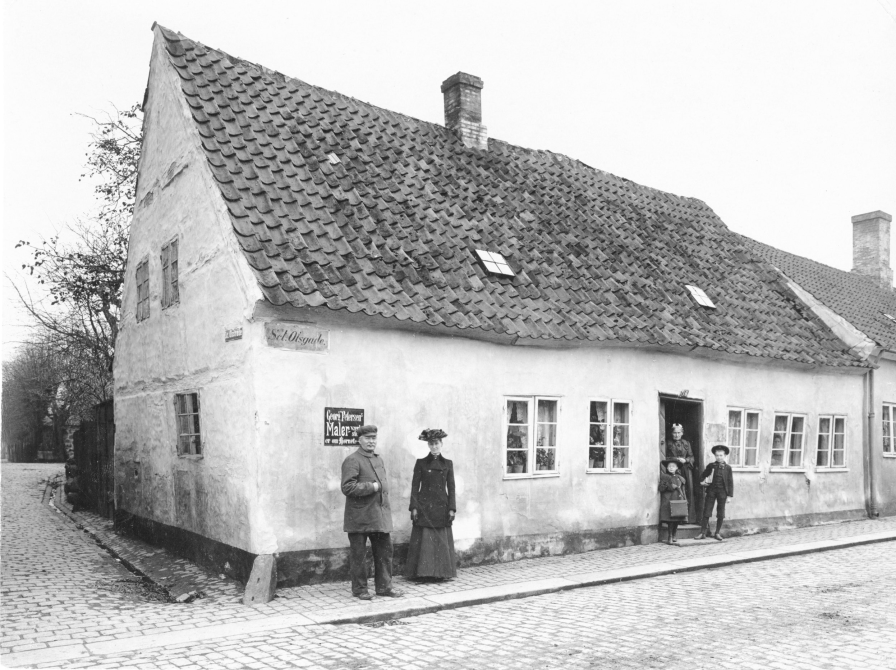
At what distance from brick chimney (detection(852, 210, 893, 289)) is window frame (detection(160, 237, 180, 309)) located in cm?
2262

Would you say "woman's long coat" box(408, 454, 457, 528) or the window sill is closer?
"woman's long coat" box(408, 454, 457, 528)

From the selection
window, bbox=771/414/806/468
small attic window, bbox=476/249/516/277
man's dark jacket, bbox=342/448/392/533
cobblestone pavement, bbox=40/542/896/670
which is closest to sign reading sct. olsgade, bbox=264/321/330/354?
man's dark jacket, bbox=342/448/392/533

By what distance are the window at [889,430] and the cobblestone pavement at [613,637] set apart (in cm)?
986

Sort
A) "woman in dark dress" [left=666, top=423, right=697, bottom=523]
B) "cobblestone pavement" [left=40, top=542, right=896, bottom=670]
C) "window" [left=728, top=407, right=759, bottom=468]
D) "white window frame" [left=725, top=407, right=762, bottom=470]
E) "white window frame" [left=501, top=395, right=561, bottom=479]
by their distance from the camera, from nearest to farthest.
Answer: "cobblestone pavement" [left=40, top=542, right=896, bottom=670], "white window frame" [left=501, top=395, right=561, bottom=479], "woman in dark dress" [left=666, top=423, right=697, bottom=523], "white window frame" [left=725, top=407, right=762, bottom=470], "window" [left=728, top=407, right=759, bottom=468]

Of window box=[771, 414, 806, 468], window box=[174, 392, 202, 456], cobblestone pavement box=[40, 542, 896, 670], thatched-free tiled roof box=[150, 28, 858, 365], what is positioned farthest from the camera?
window box=[771, 414, 806, 468]

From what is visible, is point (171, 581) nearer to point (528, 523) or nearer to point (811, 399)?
point (528, 523)

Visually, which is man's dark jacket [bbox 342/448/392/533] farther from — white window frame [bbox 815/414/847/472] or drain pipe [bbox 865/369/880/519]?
drain pipe [bbox 865/369/880/519]

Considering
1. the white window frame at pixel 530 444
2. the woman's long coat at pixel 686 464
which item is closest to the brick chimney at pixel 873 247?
the woman's long coat at pixel 686 464

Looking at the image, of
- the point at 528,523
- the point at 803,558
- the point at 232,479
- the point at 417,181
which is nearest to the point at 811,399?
the point at 803,558

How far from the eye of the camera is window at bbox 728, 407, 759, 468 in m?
14.9

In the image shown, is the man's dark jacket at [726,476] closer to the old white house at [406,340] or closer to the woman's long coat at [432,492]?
the old white house at [406,340]

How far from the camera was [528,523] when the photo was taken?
37.6ft

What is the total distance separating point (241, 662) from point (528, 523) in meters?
5.79

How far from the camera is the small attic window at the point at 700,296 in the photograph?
1497 cm
